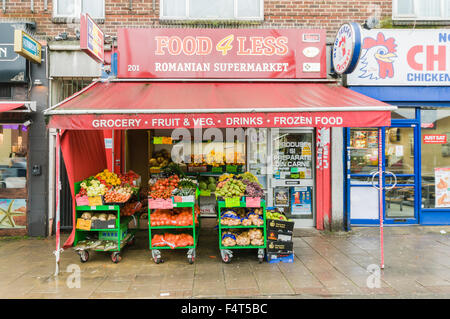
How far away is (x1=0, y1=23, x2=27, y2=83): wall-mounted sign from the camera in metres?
7.09

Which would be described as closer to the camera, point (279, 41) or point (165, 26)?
point (279, 41)

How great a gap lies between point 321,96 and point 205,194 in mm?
3811

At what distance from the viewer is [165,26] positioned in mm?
7668

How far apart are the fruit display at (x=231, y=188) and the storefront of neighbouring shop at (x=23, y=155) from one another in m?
4.55

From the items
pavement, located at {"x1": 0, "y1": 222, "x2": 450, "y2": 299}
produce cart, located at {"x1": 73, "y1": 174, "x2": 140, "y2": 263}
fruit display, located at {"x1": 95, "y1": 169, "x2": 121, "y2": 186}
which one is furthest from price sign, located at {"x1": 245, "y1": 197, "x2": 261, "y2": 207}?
fruit display, located at {"x1": 95, "y1": 169, "x2": 121, "y2": 186}

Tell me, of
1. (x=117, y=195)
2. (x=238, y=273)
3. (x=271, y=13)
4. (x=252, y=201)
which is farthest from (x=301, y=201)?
(x=271, y=13)

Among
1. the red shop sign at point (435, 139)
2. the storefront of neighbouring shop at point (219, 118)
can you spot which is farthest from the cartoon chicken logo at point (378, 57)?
the red shop sign at point (435, 139)

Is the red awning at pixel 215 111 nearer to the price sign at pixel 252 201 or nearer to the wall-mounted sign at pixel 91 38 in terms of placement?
the wall-mounted sign at pixel 91 38

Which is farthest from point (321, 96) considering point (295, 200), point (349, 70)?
point (295, 200)

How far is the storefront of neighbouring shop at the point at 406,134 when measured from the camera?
297 inches

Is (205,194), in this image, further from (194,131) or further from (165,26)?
(165,26)

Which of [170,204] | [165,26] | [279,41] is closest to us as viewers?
[170,204]

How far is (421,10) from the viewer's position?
7.94 metres

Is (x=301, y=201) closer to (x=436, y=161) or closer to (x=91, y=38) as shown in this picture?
(x=436, y=161)
